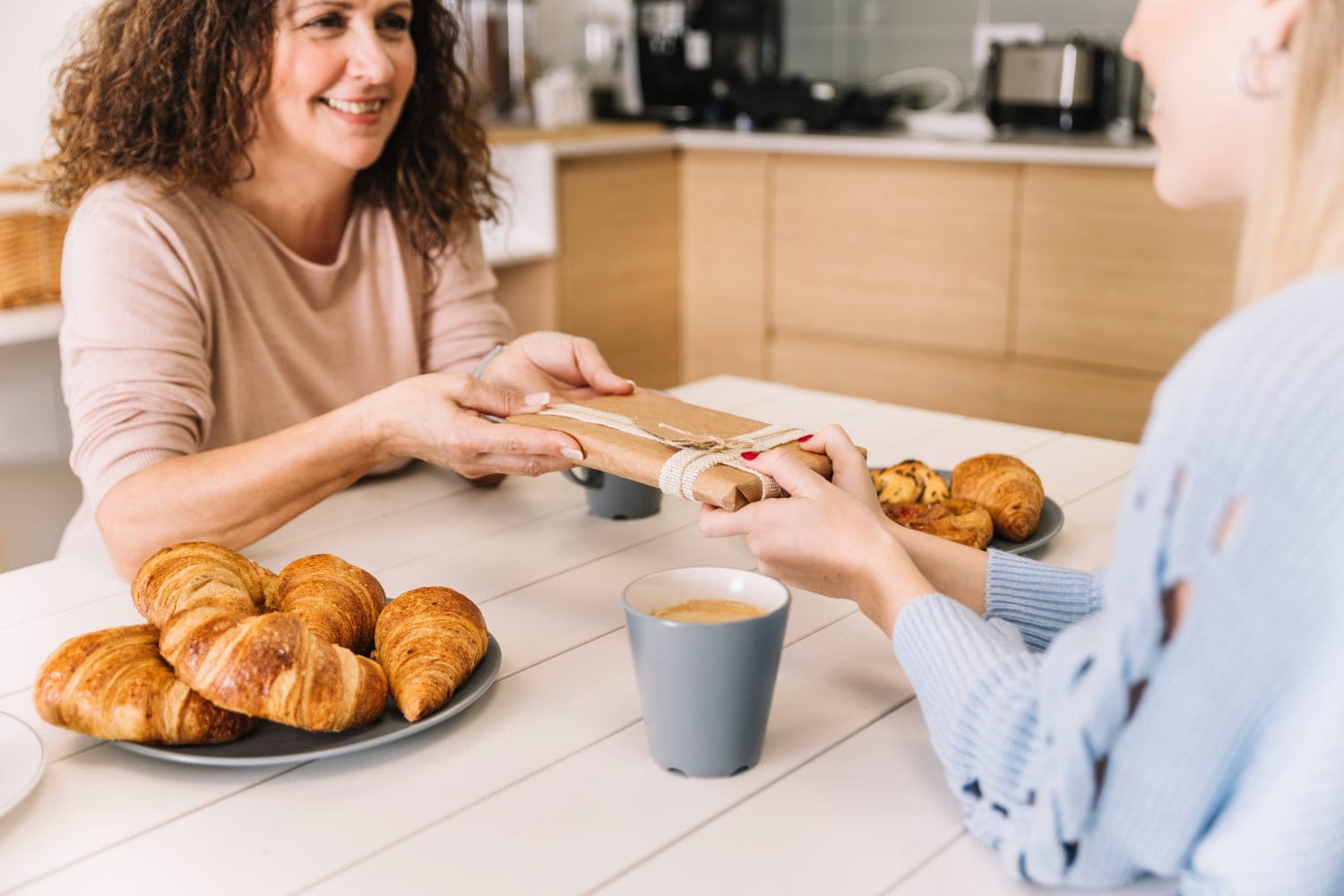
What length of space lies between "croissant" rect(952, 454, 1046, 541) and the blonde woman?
42 centimetres

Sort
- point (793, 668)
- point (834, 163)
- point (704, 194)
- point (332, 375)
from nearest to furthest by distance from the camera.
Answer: point (793, 668) → point (332, 375) → point (834, 163) → point (704, 194)

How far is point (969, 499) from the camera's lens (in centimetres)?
118

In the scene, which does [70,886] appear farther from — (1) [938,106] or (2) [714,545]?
(1) [938,106]

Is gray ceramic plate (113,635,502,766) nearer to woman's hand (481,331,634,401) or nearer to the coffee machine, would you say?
woman's hand (481,331,634,401)

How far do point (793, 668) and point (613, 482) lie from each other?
349 millimetres

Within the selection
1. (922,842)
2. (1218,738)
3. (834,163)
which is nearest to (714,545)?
(922,842)

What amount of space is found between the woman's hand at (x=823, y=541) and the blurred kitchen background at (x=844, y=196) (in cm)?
221

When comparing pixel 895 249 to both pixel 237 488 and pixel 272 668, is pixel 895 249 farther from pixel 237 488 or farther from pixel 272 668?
pixel 272 668

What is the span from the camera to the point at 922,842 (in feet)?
2.37

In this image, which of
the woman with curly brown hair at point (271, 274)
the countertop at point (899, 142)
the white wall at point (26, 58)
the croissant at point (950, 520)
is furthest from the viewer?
the white wall at point (26, 58)

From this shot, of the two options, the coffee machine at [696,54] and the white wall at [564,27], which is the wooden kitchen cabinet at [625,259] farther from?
the white wall at [564,27]

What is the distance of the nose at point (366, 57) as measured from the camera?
1.51m

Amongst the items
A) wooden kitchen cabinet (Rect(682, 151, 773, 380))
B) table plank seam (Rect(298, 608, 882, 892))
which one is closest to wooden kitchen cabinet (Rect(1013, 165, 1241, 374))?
wooden kitchen cabinet (Rect(682, 151, 773, 380))

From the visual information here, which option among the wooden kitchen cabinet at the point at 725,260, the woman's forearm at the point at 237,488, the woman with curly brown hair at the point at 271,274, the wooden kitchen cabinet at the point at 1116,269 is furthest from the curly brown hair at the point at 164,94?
the wooden kitchen cabinet at the point at 725,260
